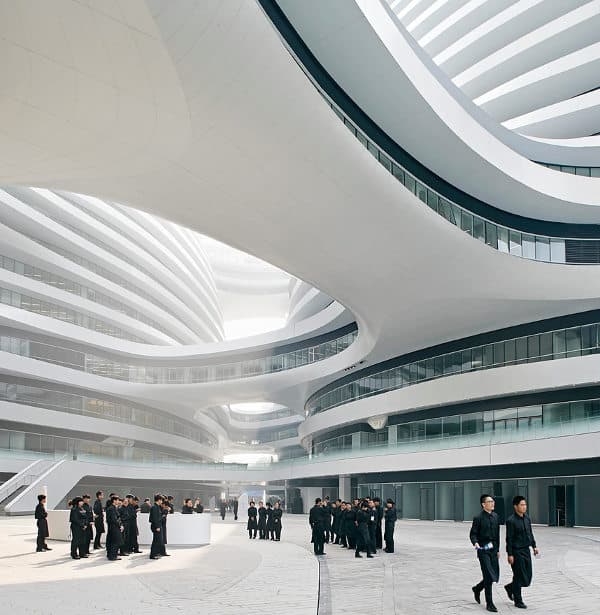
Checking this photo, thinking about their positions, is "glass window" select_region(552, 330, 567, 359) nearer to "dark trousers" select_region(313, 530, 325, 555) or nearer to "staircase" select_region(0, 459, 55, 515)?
"dark trousers" select_region(313, 530, 325, 555)

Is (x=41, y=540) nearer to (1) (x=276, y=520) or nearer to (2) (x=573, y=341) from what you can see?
(1) (x=276, y=520)

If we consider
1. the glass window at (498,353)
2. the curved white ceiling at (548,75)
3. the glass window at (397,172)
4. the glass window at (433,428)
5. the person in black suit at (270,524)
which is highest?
the curved white ceiling at (548,75)

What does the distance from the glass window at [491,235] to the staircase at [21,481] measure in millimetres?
24779

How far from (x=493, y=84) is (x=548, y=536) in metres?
31.9

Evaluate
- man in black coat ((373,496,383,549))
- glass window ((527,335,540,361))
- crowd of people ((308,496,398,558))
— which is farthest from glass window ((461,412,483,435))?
man in black coat ((373,496,383,549))

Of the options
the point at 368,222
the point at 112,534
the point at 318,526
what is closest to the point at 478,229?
the point at 368,222

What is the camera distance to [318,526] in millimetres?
19578

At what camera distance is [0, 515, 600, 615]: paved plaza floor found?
10.9 meters

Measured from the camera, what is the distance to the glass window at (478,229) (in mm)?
28500

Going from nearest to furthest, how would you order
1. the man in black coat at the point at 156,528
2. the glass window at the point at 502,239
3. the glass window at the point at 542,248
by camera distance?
the man in black coat at the point at 156,528 → the glass window at the point at 502,239 → the glass window at the point at 542,248

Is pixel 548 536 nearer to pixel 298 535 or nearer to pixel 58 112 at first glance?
pixel 298 535

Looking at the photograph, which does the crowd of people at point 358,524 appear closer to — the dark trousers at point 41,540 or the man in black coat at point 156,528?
the man in black coat at point 156,528

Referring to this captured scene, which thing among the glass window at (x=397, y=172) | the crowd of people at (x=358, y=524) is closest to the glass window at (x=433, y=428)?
the glass window at (x=397, y=172)

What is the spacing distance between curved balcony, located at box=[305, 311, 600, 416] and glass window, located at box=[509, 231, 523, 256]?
17.4 ft
